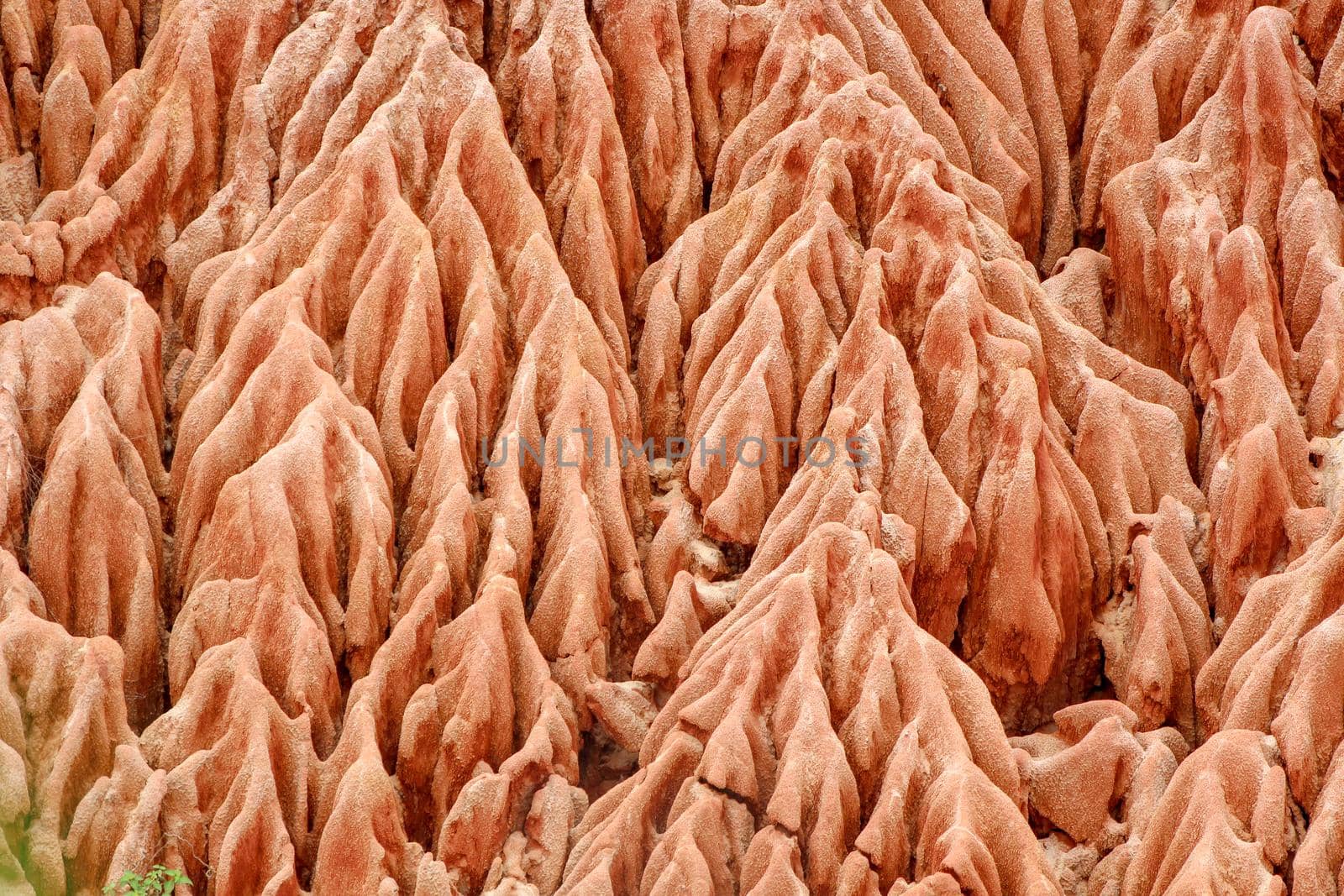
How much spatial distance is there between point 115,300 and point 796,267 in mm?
5074

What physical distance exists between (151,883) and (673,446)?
489 centimetres

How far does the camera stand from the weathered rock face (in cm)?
1170

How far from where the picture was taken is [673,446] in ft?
46.2

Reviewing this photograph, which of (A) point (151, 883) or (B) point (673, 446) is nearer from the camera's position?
(A) point (151, 883)

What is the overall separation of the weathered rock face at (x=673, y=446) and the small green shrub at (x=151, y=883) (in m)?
A: 0.12

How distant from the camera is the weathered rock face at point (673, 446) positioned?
11703mm

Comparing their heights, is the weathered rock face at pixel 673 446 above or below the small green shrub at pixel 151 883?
above

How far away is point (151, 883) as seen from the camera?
1163cm

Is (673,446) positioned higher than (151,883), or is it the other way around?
(673,446)

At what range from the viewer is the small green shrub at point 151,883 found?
1161 cm

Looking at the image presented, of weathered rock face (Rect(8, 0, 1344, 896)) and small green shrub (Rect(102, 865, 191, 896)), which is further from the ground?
weathered rock face (Rect(8, 0, 1344, 896))

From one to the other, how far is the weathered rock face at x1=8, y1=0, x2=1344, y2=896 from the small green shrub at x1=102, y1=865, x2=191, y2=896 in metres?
0.12

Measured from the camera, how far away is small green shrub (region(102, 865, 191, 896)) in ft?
38.1

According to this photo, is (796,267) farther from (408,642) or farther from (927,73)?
(408,642)
